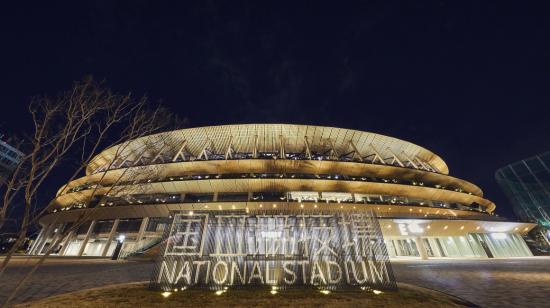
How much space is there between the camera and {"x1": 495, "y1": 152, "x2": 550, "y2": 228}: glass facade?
5500cm

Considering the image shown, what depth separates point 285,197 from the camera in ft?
114

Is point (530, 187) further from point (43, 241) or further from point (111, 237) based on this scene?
point (43, 241)

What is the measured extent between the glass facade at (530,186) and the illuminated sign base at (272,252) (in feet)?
233

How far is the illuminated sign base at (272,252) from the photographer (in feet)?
29.5

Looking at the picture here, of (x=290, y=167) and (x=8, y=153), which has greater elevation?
(x=8, y=153)

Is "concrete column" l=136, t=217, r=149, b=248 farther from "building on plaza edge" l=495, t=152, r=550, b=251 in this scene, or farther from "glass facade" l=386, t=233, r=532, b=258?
"building on plaza edge" l=495, t=152, r=550, b=251

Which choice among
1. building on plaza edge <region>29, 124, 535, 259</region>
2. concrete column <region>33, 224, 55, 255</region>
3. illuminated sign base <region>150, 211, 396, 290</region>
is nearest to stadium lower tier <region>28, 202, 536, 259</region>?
building on plaza edge <region>29, 124, 535, 259</region>

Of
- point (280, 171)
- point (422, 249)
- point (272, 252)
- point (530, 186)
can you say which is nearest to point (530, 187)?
point (530, 186)

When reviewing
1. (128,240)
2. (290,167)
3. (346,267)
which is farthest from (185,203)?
(346,267)

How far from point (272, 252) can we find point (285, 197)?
84.6 ft

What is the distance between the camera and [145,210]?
3381 cm

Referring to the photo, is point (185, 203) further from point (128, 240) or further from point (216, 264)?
point (216, 264)

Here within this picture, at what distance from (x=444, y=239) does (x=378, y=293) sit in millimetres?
33544

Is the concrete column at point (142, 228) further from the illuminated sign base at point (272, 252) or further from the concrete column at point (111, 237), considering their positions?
the illuminated sign base at point (272, 252)
